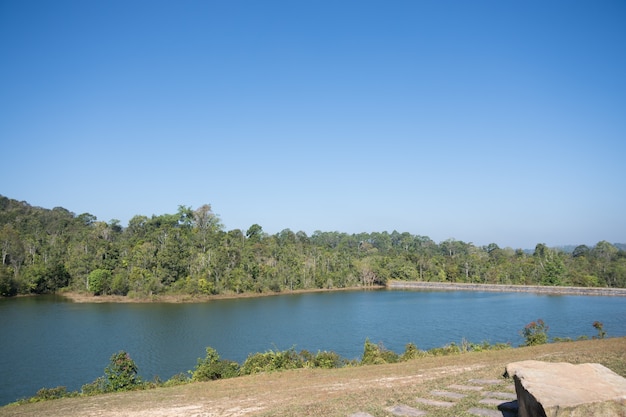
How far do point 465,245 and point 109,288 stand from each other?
314 ft

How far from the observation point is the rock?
4.72m

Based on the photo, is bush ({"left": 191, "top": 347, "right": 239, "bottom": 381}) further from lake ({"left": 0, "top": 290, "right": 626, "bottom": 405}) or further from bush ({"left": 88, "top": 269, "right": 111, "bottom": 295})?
bush ({"left": 88, "top": 269, "right": 111, "bottom": 295})

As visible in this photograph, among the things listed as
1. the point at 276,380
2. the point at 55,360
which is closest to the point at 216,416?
the point at 276,380

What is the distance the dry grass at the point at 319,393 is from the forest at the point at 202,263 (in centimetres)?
5091

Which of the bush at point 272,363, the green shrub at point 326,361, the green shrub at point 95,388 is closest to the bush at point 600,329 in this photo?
the green shrub at point 326,361

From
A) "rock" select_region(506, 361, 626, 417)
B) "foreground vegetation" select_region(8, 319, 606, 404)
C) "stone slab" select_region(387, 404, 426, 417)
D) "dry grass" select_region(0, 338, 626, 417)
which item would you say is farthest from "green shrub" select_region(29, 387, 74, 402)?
"rock" select_region(506, 361, 626, 417)

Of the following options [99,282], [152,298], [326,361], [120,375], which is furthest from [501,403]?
[99,282]

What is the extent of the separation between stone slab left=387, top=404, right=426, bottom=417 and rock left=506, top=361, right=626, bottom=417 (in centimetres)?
178

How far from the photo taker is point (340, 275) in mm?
81500

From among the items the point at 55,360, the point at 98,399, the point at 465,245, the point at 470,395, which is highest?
the point at 465,245

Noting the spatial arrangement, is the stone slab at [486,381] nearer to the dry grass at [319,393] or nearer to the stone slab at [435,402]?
the dry grass at [319,393]

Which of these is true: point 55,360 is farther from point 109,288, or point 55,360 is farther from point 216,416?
point 109,288

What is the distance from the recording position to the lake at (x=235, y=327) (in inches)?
1017

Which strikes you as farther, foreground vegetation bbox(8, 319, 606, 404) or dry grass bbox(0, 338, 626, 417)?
foreground vegetation bbox(8, 319, 606, 404)
